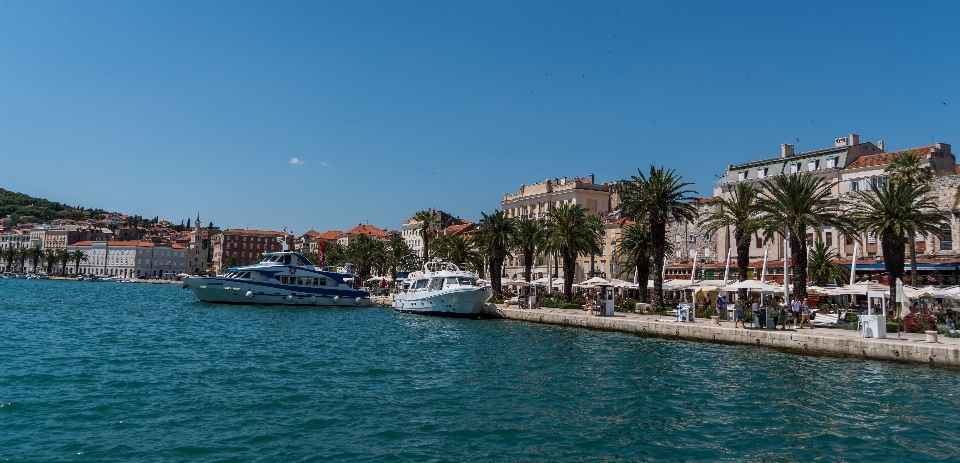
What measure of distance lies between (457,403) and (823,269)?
146 ft

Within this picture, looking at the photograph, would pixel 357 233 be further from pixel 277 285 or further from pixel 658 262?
pixel 658 262

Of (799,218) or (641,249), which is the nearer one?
(799,218)

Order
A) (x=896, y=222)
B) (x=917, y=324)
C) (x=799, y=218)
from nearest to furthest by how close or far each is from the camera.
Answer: (x=917, y=324) → (x=896, y=222) → (x=799, y=218)

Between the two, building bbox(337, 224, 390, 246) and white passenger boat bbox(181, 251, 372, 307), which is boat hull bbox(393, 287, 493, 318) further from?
building bbox(337, 224, 390, 246)

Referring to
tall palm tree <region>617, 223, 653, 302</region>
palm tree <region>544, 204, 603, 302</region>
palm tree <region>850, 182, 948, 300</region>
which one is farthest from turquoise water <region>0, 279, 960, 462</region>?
palm tree <region>544, 204, 603, 302</region>

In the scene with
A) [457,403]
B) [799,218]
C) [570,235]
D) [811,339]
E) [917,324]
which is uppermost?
[570,235]

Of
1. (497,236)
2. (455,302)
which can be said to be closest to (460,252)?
(497,236)

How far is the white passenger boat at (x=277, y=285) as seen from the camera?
68.8 meters

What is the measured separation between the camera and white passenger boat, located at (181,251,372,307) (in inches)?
2709

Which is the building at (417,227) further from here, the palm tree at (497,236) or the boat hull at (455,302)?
the boat hull at (455,302)

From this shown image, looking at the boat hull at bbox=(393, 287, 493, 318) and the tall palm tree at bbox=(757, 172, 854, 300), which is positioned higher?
the tall palm tree at bbox=(757, 172, 854, 300)

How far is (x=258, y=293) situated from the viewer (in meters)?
68.6

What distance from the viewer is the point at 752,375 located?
2369 centimetres

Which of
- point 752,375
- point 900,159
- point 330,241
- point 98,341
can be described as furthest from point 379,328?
point 330,241
